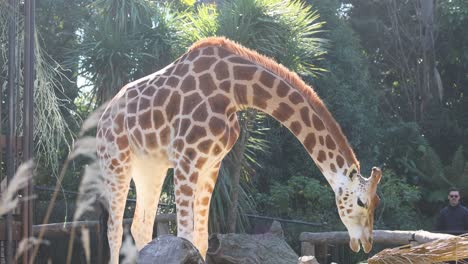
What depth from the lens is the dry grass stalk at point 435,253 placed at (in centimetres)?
273

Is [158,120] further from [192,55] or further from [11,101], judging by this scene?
[11,101]

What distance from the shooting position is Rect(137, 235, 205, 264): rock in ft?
6.79

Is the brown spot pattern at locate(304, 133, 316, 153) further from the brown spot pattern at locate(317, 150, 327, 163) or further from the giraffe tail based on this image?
the giraffe tail

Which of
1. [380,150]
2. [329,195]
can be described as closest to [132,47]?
[329,195]

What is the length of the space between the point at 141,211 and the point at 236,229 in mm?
3908

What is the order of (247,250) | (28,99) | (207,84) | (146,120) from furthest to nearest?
(247,250) < (146,120) < (207,84) < (28,99)

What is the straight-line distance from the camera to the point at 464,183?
1192cm

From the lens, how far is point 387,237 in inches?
255

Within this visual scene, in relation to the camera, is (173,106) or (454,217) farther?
(454,217)

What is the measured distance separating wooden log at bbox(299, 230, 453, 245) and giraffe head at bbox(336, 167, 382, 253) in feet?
1.63

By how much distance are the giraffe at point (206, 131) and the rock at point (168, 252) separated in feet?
8.38

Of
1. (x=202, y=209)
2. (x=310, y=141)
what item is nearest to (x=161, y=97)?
(x=202, y=209)

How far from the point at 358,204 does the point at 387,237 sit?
1.86 metres

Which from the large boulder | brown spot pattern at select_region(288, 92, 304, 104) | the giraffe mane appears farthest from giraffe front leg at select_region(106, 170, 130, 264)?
the large boulder
